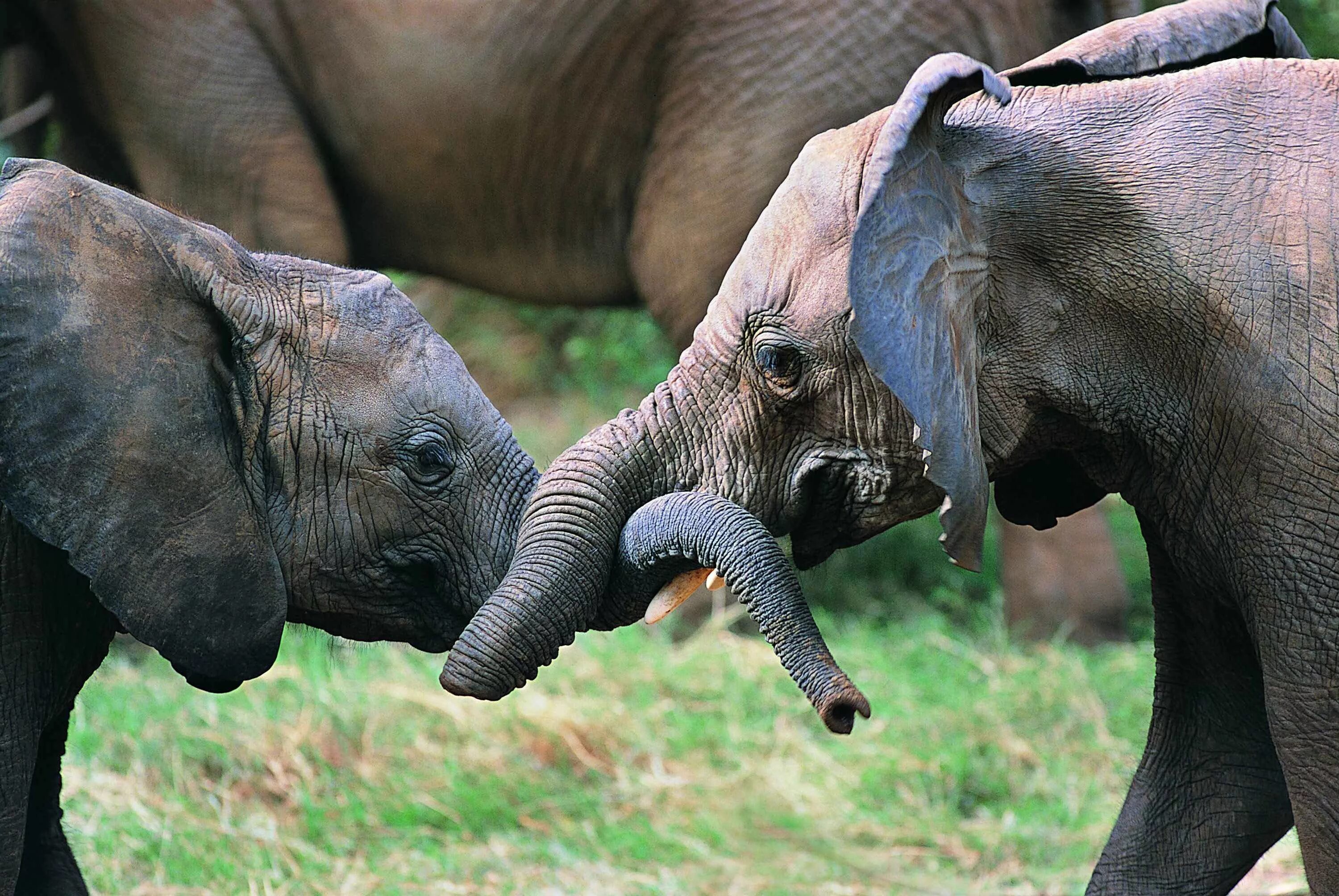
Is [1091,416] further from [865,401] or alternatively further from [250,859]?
[250,859]

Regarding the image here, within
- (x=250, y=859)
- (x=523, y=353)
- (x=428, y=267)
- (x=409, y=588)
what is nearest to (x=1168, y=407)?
(x=409, y=588)

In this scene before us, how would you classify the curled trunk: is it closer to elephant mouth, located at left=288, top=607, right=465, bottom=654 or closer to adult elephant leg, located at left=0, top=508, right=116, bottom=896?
elephant mouth, located at left=288, top=607, right=465, bottom=654

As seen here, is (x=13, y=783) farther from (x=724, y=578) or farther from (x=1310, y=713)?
(x=1310, y=713)

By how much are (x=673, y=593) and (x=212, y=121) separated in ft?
7.83

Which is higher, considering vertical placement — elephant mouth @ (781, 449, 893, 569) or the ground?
elephant mouth @ (781, 449, 893, 569)

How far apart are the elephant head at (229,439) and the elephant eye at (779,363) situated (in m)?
0.55

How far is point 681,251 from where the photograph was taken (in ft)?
15.4

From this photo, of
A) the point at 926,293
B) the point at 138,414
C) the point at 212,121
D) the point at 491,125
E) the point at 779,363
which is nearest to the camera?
the point at 926,293

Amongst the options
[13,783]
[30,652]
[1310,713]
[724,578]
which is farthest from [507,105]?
[1310,713]

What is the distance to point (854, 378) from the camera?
2844 mm

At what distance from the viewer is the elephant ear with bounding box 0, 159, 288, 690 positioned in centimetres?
269

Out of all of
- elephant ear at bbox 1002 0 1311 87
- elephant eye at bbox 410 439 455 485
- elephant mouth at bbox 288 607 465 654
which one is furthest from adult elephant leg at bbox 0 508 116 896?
elephant ear at bbox 1002 0 1311 87

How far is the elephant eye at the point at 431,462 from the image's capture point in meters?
3.09

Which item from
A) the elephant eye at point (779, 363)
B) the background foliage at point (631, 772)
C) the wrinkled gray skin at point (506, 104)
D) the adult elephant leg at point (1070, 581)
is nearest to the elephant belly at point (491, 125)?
the wrinkled gray skin at point (506, 104)
